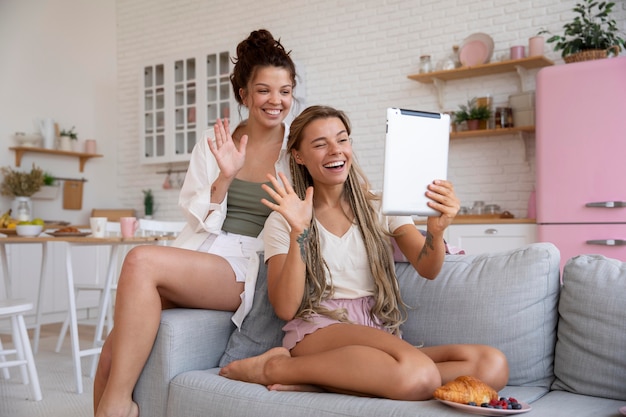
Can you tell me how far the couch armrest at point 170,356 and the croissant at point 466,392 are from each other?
81cm

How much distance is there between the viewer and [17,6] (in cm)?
631

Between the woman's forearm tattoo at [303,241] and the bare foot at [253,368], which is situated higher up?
the woman's forearm tattoo at [303,241]

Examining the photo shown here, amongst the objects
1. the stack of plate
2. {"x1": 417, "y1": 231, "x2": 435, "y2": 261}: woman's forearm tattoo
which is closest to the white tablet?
{"x1": 417, "y1": 231, "x2": 435, "y2": 261}: woman's forearm tattoo

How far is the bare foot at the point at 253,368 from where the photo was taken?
183 centimetres

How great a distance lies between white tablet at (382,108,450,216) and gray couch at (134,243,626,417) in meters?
0.41

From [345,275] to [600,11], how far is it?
363 centimetres

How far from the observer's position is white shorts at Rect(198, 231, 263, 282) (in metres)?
2.25

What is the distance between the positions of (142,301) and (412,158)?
892 mm

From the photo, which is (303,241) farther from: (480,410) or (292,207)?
(480,410)

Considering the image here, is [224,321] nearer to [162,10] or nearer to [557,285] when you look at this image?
[557,285]

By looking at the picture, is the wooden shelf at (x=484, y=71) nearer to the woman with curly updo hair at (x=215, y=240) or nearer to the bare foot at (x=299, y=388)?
the woman with curly updo hair at (x=215, y=240)

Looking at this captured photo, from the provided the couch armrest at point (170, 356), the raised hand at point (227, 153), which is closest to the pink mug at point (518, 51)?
the raised hand at point (227, 153)

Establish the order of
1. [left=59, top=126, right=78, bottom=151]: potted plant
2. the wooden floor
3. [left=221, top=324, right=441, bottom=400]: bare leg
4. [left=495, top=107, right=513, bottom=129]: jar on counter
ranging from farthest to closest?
[left=59, top=126, right=78, bottom=151]: potted plant, the wooden floor, [left=495, top=107, right=513, bottom=129]: jar on counter, [left=221, top=324, right=441, bottom=400]: bare leg

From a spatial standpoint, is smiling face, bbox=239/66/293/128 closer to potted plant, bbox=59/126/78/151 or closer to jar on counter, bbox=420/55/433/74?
jar on counter, bbox=420/55/433/74
